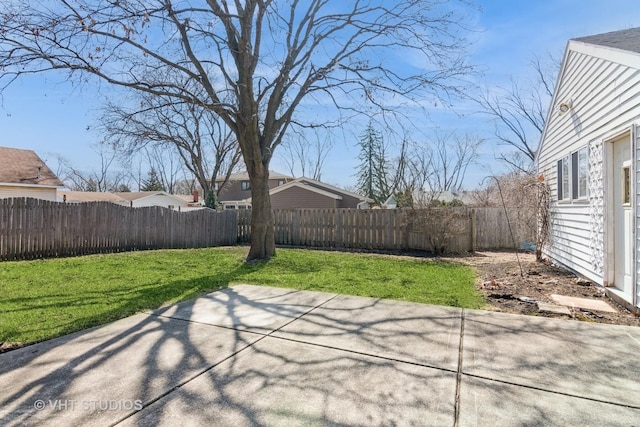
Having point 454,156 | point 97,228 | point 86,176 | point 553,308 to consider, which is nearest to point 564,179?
point 553,308

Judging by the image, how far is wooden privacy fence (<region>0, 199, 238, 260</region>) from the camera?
8.48 metres

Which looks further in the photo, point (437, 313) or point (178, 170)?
point (178, 170)

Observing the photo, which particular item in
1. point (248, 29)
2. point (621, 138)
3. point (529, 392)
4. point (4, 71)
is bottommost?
point (529, 392)

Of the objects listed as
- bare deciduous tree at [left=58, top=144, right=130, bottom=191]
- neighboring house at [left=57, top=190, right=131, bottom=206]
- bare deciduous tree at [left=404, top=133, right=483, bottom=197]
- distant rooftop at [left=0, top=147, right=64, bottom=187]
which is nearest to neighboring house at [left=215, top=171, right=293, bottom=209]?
neighboring house at [left=57, top=190, right=131, bottom=206]

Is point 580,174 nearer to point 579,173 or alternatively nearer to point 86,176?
point 579,173

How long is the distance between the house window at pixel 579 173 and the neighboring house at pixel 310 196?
1678 cm

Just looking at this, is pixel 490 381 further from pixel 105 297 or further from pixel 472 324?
pixel 105 297

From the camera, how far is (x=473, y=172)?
1464 inches

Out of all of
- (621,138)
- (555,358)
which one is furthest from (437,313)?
(621,138)

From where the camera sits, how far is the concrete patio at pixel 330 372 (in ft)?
7.04

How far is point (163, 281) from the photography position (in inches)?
240

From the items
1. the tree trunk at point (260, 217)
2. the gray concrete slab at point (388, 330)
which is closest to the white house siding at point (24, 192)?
the tree trunk at point (260, 217)

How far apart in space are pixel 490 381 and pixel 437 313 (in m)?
1.60

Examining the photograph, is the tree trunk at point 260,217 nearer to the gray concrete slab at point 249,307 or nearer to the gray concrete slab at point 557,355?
the gray concrete slab at point 249,307
